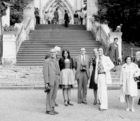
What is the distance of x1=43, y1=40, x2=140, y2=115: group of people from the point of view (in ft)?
34.7

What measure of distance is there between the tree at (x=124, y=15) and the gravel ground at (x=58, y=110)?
1580cm

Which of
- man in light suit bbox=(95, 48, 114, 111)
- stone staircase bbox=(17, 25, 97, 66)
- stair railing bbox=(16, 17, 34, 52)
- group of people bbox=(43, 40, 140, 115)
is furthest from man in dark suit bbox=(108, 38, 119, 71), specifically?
stair railing bbox=(16, 17, 34, 52)

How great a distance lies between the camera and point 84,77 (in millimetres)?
12492

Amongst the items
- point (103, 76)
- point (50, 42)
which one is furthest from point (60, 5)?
point (103, 76)

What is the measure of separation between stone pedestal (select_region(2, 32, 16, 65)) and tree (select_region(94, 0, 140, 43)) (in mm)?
9639

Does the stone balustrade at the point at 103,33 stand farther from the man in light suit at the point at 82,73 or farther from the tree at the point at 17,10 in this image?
the man in light suit at the point at 82,73

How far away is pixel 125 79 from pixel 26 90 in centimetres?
537

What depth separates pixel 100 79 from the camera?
11.4 meters

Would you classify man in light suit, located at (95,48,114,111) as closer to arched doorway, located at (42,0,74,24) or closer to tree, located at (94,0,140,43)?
tree, located at (94,0,140,43)

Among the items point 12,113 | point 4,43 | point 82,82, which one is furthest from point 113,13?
point 12,113

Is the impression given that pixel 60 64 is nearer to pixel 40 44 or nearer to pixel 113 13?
pixel 40 44

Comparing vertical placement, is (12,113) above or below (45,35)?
below

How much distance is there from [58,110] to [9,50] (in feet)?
38.7

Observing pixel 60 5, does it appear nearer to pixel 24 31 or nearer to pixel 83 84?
pixel 24 31
